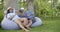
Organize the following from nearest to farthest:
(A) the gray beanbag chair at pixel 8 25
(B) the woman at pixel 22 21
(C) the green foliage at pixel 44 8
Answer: (B) the woman at pixel 22 21
(A) the gray beanbag chair at pixel 8 25
(C) the green foliage at pixel 44 8

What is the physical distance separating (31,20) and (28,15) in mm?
195

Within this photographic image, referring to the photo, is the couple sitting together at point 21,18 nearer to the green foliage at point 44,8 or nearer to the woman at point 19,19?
the woman at point 19,19

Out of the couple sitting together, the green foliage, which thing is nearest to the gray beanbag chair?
the couple sitting together

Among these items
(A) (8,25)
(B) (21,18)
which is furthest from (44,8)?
(A) (8,25)

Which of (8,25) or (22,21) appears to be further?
(8,25)

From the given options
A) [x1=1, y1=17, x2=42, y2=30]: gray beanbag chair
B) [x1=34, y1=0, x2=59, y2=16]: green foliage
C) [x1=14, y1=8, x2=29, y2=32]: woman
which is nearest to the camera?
[x1=14, y1=8, x2=29, y2=32]: woman

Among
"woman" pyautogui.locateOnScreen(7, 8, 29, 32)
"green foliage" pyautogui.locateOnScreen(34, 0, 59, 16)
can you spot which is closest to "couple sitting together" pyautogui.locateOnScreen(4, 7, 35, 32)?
"woman" pyautogui.locateOnScreen(7, 8, 29, 32)

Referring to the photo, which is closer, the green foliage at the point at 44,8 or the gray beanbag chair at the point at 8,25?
the gray beanbag chair at the point at 8,25

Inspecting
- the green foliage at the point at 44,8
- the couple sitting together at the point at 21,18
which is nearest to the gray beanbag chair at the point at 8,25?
the couple sitting together at the point at 21,18

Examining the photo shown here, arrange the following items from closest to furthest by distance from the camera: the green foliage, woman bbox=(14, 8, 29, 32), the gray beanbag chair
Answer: woman bbox=(14, 8, 29, 32), the gray beanbag chair, the green foliage

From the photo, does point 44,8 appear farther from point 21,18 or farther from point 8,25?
point 8,25

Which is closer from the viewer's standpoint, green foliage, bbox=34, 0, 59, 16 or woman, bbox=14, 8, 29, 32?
woman, bbox=14, 8, 29, 32

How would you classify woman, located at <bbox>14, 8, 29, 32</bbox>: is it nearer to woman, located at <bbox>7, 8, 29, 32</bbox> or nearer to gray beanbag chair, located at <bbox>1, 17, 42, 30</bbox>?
woman, located at <bbox>7, 8, 29, 32</bbox>

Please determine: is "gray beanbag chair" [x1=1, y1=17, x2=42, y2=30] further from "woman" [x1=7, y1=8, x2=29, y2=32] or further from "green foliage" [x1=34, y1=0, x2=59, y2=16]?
"green foliage" [x1=34, y1=0, x2=59, y2=16]
